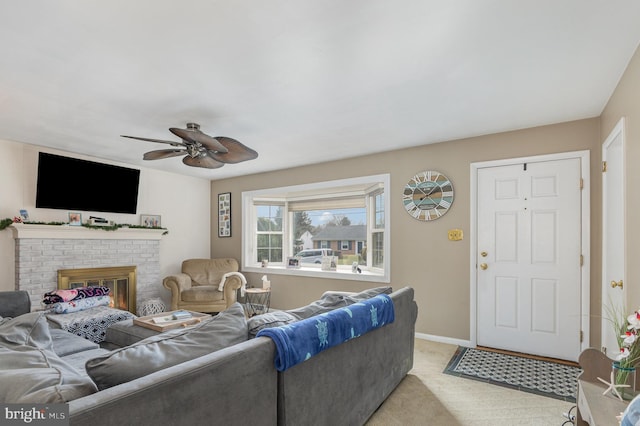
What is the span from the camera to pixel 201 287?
5.27m

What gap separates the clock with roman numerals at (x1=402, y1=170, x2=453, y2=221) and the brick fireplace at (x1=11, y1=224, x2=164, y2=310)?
3.88 meters

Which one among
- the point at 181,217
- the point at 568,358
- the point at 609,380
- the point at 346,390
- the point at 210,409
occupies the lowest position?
the point at 568,358

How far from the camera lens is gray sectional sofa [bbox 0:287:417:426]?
1.03m

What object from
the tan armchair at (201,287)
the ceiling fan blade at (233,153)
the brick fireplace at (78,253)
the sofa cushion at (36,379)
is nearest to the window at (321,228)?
the tan armchair at (201,287)

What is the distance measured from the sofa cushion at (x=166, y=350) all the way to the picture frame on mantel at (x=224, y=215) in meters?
4.52

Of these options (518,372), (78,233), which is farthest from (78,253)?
(518,372)

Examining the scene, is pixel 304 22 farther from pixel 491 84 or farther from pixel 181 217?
pixel 181 217

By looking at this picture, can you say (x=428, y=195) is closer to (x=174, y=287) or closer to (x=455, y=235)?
(x=455, y=235)

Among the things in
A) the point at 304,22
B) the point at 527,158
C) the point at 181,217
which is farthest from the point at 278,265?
the point at 304,22

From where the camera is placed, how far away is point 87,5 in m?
1.67

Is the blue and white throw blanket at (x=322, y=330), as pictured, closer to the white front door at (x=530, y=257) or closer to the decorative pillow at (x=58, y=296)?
the white front door at (x=530, y=257)

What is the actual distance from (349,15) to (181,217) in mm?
4993

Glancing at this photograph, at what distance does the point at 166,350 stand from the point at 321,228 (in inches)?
172

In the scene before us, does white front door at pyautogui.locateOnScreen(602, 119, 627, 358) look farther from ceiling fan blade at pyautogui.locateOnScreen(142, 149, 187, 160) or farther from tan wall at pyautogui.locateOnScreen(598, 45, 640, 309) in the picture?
ceiling fan blade at pyautogui.locateOnScreen(142, 149, 187, 160)
